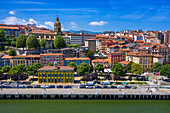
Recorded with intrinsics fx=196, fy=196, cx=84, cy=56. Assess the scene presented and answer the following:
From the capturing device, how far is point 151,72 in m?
55.7

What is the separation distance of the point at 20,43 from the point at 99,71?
28462mm

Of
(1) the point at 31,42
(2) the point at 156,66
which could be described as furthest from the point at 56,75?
(2) the point at 156,66

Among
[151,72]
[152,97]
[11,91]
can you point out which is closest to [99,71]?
[151,72]

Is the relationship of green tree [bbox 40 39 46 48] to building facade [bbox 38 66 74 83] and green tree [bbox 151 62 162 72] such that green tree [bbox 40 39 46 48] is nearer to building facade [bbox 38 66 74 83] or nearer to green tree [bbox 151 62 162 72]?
building facade [bbox 38 66 74 83]
